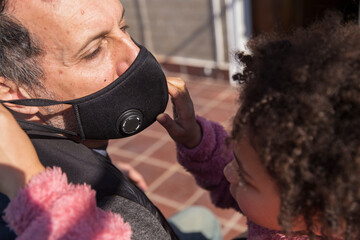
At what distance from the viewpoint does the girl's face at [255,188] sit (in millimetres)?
1009

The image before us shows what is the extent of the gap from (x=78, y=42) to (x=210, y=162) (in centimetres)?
77

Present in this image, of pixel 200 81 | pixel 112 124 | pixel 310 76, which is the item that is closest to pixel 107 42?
pixel 112 124

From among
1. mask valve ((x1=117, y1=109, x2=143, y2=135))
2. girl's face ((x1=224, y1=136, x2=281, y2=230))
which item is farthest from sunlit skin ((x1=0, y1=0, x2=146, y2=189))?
girl's face ((x1=224, y1=136, x2=281, y2=230))

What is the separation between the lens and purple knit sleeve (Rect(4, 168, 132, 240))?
2.94 ft

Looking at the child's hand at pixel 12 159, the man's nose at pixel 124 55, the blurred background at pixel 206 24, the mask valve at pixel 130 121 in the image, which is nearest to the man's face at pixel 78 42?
the man's nose at pixel 124 55

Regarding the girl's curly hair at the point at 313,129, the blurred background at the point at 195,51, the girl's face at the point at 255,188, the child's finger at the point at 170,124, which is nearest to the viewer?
the girl's curly hair at the point at 313,129

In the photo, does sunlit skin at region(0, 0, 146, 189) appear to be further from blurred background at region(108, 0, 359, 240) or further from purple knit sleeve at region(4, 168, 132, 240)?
blurred background at region(108, 0, 359, 240)

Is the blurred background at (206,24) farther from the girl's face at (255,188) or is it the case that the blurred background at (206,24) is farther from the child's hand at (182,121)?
the girl's face at (255,188)

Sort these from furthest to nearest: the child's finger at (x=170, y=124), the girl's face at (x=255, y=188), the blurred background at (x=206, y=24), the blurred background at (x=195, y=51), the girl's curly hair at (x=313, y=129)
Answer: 1. the blurred background at (x=206, y=24)
2. the blurred background at (x=195, y=51)
3. the child's finger at (x=170, y=124)
4. the girl's face at (x=255, y=188)
5. the girl's curly hair at (x=313, y=129)

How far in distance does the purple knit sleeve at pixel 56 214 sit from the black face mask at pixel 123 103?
402 millimetres

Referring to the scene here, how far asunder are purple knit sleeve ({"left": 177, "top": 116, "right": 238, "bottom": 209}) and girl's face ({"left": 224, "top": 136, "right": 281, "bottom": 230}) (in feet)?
1.84

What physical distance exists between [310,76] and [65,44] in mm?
845

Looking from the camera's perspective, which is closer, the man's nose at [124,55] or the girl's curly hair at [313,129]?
the girl's curly hair at [313,129]

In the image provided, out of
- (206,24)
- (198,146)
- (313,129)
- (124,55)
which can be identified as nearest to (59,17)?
(124,55)
